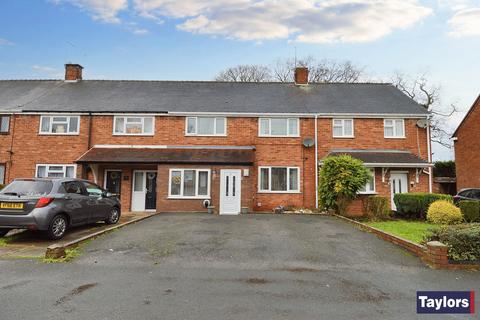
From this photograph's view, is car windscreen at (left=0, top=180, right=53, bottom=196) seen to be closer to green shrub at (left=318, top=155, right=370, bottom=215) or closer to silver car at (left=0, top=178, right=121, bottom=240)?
silver car at (left=0, top=178, right=121, bottom=240)

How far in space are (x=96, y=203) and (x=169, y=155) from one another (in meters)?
6.37

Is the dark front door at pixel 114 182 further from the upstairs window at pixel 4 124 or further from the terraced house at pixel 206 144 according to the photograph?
the upstairs window at pixel 4 124

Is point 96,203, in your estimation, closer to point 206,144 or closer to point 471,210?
point 206,144

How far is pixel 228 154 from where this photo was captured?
16.4 meters

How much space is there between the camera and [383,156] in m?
16.5

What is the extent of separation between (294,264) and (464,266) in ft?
11.4

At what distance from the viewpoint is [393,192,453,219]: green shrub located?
1321 cm

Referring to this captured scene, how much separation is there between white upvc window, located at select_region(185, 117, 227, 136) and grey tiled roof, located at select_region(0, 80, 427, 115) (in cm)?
57

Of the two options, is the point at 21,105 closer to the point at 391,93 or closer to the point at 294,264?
the point at 294,264

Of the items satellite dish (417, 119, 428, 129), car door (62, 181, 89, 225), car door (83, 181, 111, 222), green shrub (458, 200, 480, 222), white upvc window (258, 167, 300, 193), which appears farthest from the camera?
satellite dish (417, 119, 428, 129)

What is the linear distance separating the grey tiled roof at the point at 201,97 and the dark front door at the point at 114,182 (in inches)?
139

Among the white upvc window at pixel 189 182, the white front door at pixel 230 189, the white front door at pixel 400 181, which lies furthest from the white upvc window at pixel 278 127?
the white front door at pixel 400 181

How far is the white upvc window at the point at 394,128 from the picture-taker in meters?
17.6

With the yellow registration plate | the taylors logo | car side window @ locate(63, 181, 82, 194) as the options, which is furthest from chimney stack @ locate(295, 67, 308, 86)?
the taylors logo
